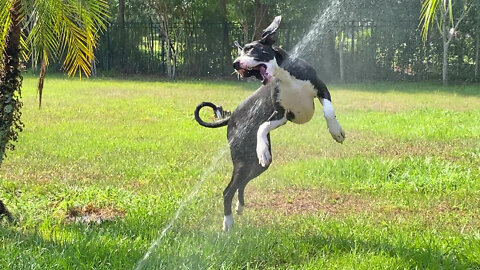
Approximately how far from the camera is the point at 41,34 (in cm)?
481

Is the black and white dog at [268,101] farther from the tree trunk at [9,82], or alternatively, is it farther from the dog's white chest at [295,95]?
the tree trunk at [9,82]

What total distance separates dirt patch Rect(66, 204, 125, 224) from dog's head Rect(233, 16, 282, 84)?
1.81m

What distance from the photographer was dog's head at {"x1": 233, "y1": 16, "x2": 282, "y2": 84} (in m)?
3.75

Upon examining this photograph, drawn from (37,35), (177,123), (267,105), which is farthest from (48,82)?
(267,105)

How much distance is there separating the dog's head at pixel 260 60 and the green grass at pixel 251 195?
3.67 ft

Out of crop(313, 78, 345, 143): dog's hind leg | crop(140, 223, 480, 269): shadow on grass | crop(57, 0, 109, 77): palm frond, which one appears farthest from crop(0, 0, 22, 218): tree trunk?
crop(313, 78, 345, 143): dog's hind leg

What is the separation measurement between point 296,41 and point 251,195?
43.2ft

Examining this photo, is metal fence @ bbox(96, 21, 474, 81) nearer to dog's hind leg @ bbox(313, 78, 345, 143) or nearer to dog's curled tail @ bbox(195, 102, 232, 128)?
dog's curled tail @ bbox(195, 102, 232, 128)

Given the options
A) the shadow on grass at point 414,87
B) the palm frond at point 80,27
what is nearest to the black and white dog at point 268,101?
the palm frond at point 80,27

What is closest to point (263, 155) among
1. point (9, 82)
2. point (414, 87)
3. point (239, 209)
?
point (239, 209)

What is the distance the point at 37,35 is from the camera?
15.9ft

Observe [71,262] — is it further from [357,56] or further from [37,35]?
[357,56]

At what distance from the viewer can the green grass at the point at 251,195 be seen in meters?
4.02

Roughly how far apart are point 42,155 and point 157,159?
1352 millimetres
